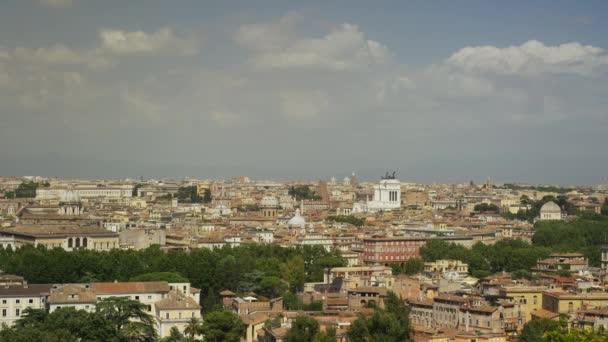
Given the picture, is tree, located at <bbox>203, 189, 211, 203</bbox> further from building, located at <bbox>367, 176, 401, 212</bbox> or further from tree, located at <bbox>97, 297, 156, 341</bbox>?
tree, located at <bbox>97, 297, 156, 341</bbox>

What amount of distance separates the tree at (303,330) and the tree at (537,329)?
17.7 ft

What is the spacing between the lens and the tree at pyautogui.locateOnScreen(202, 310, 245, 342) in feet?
95.6

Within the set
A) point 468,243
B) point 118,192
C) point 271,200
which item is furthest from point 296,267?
point 118,192

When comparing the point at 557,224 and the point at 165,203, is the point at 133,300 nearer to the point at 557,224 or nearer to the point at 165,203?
the point at 557,224

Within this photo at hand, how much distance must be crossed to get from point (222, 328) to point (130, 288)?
452 centimetres

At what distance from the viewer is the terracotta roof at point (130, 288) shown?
32.6 meters

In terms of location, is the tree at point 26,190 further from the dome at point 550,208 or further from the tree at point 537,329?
the tree at point 537,329

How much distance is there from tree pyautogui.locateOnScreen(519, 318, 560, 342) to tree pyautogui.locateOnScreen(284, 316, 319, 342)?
5.39m

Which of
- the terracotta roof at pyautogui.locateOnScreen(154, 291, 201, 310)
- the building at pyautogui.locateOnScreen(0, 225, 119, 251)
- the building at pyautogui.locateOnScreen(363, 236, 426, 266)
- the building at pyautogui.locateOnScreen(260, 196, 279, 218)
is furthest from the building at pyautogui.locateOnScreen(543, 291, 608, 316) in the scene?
the building at pyautogui.locateOnScreen(260, 196, 279, 218)

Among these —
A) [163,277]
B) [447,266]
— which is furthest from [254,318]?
[447,266]

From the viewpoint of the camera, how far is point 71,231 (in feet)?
173

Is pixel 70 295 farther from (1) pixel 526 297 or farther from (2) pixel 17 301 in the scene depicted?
(1) pixel 526 297

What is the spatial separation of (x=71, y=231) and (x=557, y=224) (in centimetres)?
3058

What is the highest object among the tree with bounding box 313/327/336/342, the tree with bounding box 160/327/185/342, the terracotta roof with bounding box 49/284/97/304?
the terracotta roof with bounding box 49/284/97/304
